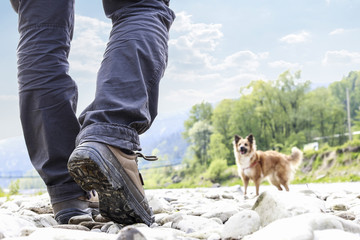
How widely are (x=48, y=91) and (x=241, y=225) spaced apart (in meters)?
1.09

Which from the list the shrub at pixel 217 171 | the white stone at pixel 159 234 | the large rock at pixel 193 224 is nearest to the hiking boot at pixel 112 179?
the large rock at pixel 193 224

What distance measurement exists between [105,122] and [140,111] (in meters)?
0.13

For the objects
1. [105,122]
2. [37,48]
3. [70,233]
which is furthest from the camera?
[37,48]

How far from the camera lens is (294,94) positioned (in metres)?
Result: 23.2

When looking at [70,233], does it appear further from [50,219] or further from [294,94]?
[294,94]

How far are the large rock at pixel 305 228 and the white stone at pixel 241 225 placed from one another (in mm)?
174

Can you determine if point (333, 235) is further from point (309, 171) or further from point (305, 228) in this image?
point (309, 171)

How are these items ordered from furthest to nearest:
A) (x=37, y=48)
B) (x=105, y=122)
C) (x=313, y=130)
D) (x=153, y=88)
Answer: (x=313, y=130) < (x=37, y=48) < (x=153, y=88) < (x=105, y=122)

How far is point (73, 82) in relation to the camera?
6.43ft

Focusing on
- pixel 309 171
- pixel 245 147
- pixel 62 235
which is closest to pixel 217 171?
pixel 309 171

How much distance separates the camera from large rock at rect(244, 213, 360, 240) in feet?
3.21

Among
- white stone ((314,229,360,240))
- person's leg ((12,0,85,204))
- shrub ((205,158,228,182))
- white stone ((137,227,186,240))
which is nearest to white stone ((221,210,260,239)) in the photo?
white stone ((137,227,186,240))

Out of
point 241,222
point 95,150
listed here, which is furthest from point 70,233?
point 241,222

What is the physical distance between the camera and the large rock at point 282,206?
1332 millimetres
